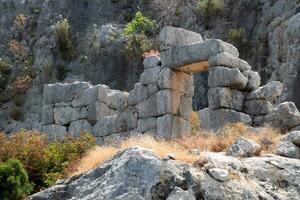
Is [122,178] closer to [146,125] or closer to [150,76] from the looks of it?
[146,125]

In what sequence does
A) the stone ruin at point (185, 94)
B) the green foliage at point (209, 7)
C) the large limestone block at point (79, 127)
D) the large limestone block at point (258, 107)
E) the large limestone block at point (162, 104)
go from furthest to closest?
1. the green foliage at point (209, 7)
2. the large limestone block at point (79, 127)
3. the large limestone block at point (162, 104)
4. the stone ruin at point (185, 94)
5. the large limestone block at point (258, 107)

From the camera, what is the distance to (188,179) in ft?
30.3

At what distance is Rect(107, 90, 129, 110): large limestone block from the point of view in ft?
69.6

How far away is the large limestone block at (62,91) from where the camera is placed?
21969 millimetres

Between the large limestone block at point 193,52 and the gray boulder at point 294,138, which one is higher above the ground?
the large limestone block at point 193,52

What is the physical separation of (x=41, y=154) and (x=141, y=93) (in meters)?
4.77

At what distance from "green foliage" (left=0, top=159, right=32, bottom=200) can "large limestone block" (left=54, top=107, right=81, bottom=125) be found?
7253 mm

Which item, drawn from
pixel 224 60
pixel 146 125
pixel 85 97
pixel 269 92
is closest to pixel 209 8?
pixel 85 97

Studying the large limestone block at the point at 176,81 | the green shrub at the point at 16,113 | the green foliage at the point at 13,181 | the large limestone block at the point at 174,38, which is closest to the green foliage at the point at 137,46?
the green shrub at the point at 16,113

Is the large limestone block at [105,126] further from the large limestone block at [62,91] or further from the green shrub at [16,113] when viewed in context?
the green shrub at [16,113]

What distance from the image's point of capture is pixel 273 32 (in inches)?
1098

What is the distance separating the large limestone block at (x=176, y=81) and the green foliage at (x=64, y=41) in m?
15.7

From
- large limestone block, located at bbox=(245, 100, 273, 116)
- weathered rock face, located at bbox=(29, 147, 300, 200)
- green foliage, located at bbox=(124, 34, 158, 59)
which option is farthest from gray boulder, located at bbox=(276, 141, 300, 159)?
green foliage, located at bbox=(124, 34, 158, 59)

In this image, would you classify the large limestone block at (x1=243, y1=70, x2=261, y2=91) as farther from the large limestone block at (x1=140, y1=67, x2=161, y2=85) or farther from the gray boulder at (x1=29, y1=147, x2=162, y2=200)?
the gray boulder at (x1=29, y1=147, x2=162, y2=200)
